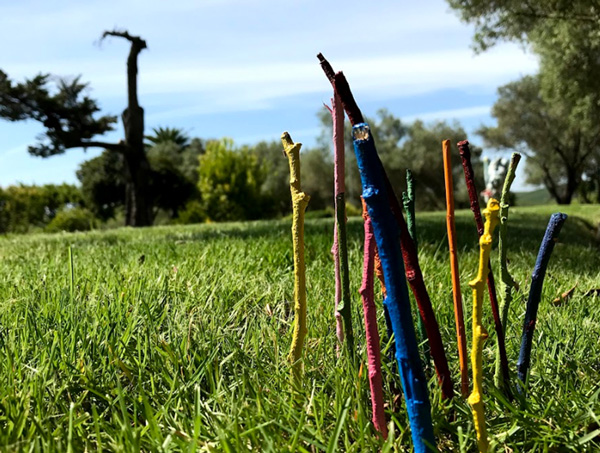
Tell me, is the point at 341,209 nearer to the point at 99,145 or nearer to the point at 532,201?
the point at 99,145

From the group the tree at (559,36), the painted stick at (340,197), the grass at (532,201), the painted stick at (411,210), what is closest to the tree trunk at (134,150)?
the tree at (559,36)

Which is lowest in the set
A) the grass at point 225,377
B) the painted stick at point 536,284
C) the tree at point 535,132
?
the grass at point 225,377

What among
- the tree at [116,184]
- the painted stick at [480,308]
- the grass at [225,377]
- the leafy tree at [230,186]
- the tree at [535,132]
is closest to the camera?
the painted stick at [480,308]

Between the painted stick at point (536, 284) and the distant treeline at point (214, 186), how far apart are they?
2029 centimetres

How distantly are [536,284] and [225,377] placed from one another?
93 cm

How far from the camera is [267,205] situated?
3133cm

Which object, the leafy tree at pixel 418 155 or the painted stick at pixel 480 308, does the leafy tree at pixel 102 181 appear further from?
the painted stick at pixel 480 308

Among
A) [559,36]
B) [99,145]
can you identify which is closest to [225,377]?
[559,36]

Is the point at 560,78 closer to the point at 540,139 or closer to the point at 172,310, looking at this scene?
the point at 540,139

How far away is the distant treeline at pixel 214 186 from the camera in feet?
95.8

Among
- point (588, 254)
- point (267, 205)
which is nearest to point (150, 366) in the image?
point (588, 254)

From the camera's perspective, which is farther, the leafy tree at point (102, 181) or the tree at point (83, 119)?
the leafy tree at point (102, 181)

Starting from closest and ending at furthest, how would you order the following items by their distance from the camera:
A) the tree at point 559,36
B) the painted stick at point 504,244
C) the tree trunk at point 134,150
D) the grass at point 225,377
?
the grass at point 225,377 → the painted stick at point 504,244 → the tree at point 559,36 → the tree trunk at point 134,150

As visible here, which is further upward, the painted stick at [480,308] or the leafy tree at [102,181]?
the leafy tree at [102,181]
